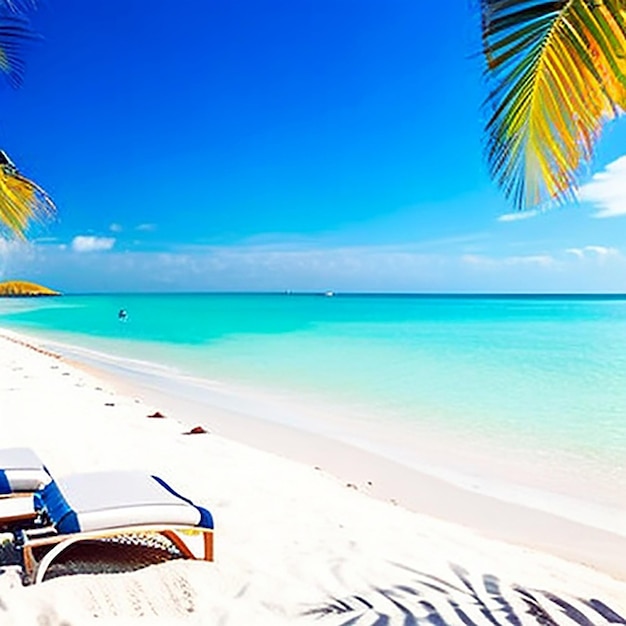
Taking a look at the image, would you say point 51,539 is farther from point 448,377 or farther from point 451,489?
point 448,377

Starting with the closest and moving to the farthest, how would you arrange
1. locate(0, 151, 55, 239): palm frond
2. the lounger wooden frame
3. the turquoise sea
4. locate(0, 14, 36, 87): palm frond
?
1. the lounger wooden frame
2. locate(0, 14, 36, 87): palm frond
3. locate(0, 151, 55, 239): palm frond
4. the turquoise sea

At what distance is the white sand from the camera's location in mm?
2822

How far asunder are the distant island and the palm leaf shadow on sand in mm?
121529

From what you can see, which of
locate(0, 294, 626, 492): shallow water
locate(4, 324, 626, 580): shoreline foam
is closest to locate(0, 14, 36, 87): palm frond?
locate(4, 324, 626, 580): shoreline foam

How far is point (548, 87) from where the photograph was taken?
2426 mm

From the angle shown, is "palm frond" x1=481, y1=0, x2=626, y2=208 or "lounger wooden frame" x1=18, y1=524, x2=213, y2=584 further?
"lounger wooden frame" x1=18, y1=524, x2=213, y2=584

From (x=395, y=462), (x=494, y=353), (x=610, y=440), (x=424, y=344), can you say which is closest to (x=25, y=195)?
(x=395, y=462)

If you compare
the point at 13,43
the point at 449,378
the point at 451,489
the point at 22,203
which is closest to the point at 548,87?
the point at 451,489

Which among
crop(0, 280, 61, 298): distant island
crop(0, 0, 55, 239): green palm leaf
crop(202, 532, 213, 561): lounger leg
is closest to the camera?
crop(202, 532, 213, 561): lounger leg

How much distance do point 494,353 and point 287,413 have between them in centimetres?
1293

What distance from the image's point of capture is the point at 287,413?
32.3ft

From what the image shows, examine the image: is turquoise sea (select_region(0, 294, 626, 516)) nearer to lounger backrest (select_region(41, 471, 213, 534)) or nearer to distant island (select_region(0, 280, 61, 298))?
lounger backrest (select_region(41, 471, 213, 534))

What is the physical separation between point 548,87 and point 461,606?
2.24 metres

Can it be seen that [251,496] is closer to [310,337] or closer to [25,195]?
[25,195]
